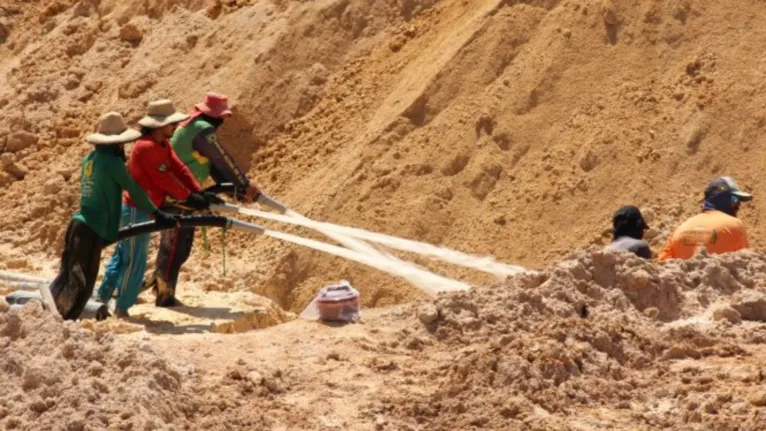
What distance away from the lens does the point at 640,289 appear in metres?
9.36

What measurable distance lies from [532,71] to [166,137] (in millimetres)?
4478

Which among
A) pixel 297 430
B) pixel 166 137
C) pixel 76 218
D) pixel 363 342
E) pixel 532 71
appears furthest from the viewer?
pixel 532 71

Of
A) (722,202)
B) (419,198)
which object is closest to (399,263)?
(419,198)

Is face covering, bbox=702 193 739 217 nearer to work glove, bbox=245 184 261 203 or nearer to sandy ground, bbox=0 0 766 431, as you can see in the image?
sandy ground, bbox=0 0 766 431

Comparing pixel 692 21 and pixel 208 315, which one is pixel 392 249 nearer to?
pixel 208 315

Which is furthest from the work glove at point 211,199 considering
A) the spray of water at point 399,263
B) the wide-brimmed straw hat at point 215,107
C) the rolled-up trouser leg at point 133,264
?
the spray of water at point 399,263

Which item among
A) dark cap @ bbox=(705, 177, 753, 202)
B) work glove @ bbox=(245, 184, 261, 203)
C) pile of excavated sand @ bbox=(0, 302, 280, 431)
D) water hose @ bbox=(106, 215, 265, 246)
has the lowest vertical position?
work glove @ bbox=(245, 184, 261, 203)

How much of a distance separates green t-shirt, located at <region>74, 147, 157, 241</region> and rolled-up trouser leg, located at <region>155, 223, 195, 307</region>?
1524 mm

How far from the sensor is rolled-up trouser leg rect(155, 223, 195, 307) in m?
12.8

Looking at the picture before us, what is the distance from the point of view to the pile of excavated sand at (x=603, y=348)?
8156mm

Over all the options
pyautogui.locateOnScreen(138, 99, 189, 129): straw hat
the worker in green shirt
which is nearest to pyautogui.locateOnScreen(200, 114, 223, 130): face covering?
pyautogui.locateOnScreen(138, 99, 189, 129): straw hat

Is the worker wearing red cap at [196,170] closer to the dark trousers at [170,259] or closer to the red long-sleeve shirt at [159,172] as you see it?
the dark trousers at [170,259]

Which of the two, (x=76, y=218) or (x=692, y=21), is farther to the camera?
(x=692, y=21)

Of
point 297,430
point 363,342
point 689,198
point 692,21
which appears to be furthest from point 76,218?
point 692,21
